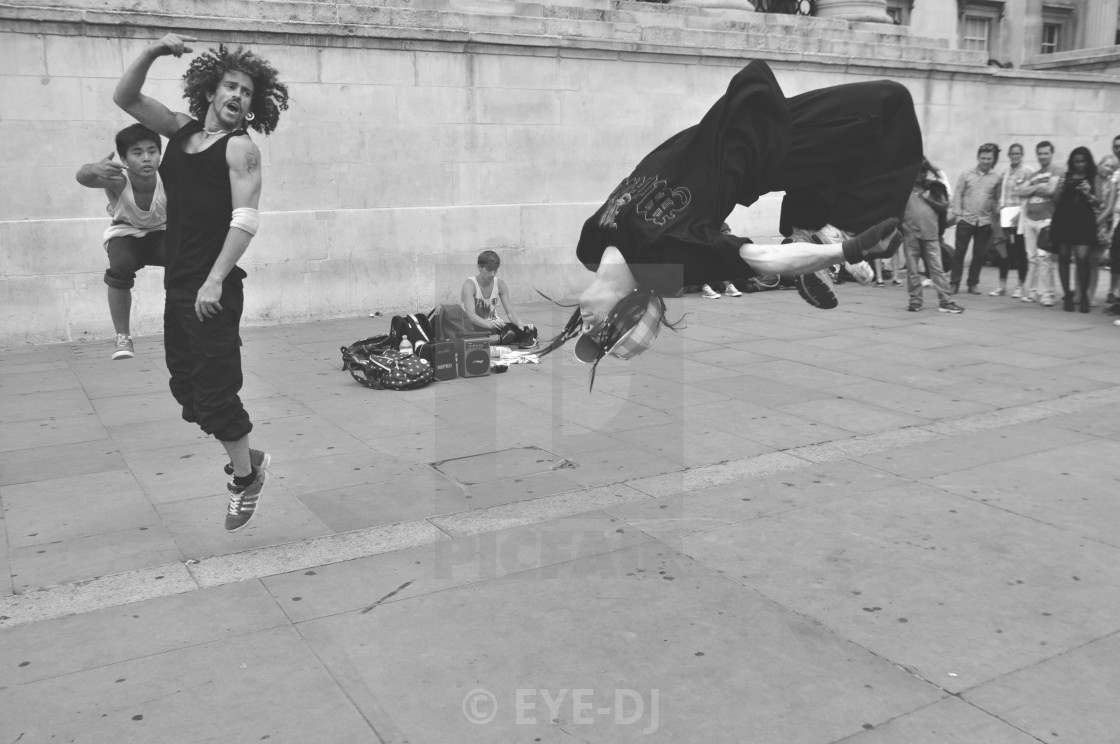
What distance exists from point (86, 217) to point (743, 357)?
6998mm

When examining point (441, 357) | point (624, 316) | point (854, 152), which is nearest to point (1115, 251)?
point (441, 357)

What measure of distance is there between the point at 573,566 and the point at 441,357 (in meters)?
4.24

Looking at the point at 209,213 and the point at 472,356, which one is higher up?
the point at 209,213

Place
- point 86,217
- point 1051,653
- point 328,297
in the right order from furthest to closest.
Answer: point 328,297 → point 86,217 → point 1051,653

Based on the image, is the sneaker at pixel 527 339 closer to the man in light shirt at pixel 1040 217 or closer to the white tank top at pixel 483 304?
the white tank top at pixel 483 304

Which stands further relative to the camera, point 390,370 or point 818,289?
point 390,370

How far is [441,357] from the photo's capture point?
28.6 feet

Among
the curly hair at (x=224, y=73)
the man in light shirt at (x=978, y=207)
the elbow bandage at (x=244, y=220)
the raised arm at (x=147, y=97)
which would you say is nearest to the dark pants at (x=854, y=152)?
the elbow bandage at (x=244, y=220)

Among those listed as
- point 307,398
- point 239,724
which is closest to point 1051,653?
point 239,724

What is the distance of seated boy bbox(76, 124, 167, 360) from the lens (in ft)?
21.9

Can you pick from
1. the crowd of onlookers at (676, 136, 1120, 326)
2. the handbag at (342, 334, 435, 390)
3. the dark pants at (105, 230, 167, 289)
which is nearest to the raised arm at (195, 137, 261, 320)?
the dark pants at (105, 230, 167, 289)

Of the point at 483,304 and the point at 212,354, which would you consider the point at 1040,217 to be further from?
the point at 212,354

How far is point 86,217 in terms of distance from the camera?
35.3ft

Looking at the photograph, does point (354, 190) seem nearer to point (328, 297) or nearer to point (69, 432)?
point (328, 297)
